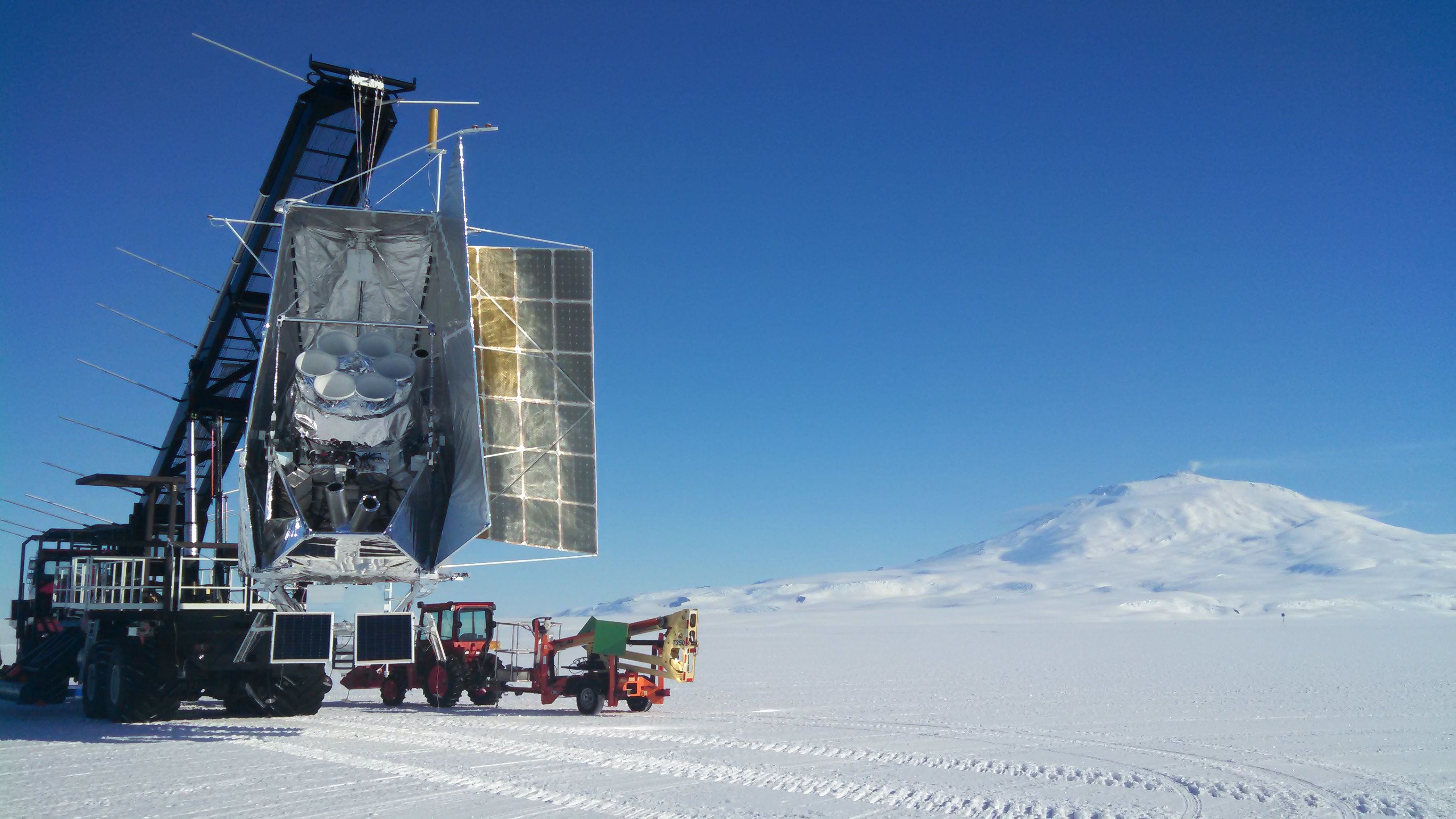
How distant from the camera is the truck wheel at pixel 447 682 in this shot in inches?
834

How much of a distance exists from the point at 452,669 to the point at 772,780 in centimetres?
1060

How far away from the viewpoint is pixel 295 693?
58.0 feet

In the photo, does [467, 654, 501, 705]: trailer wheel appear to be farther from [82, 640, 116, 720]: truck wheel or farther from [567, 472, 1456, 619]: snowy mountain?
[567, 472, 1456, 619]: snowy mountain

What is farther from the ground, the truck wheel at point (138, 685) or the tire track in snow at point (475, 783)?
the truck wheel at point (138, 685)

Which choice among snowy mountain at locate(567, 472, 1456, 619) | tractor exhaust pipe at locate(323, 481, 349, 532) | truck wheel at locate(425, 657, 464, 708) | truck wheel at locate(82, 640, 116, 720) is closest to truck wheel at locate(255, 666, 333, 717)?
truck wheel at locate(82, 640, 116, 720)

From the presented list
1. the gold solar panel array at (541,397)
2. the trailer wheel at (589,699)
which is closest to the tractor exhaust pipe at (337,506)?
the gold solar panel array at (541,397)

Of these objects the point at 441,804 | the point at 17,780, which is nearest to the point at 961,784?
the point at 441,804

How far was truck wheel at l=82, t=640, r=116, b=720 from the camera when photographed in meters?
16.9

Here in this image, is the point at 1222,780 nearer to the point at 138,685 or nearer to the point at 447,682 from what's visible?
the point at 447,682

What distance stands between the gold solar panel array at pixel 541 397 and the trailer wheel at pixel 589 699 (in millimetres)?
6904

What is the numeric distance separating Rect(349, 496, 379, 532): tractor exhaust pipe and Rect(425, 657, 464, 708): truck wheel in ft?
28.5

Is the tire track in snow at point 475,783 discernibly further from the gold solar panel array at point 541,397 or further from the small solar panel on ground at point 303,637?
the gold solar panel array at point 541,397

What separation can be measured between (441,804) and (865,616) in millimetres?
104469

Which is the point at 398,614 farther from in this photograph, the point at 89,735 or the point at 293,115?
the point at 293,115
